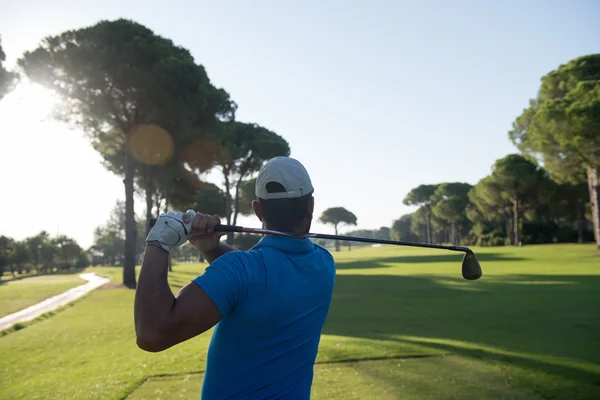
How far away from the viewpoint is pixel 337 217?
11719 centimetres

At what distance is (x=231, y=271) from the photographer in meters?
1.59

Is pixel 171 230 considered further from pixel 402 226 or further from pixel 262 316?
pixel 402 226

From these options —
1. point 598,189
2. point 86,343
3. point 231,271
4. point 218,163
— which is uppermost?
point 218,163

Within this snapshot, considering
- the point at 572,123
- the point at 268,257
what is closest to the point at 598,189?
the point at 572,123

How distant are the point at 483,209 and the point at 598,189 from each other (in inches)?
1367

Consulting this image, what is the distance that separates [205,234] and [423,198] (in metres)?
104

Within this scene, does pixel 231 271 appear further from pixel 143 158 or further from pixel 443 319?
pixel 143 158

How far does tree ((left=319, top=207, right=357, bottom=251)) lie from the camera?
116750mm

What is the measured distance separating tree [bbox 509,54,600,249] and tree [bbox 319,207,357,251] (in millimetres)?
74619

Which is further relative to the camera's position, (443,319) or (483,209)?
(483,209)

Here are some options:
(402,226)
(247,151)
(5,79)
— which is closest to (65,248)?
(247,151)

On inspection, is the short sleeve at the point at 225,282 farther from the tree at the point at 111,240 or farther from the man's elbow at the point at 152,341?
the tree at the point at 111,240

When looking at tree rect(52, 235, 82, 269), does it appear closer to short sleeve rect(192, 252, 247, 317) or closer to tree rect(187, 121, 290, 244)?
tree rect(187, 121, 290, 244)

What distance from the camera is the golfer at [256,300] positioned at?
1.54 m
